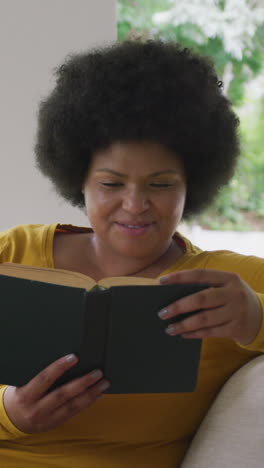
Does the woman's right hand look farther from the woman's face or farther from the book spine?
the woman's face

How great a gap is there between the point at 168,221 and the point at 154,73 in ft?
1.08

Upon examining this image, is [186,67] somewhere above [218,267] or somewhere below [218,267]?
above

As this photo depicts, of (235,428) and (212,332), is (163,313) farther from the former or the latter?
(235,428)

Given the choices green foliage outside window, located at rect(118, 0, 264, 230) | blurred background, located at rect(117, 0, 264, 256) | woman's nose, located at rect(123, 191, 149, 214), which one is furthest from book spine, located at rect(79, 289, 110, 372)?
green foliage outside window, located at rect(118, 0, 264, 230)

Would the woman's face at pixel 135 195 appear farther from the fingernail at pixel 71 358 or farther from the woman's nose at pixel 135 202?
the fingernail at pixel 71 358

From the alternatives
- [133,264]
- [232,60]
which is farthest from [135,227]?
[232,60]

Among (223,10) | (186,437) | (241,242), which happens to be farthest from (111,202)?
(241,242)

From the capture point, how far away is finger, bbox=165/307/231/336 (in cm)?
106

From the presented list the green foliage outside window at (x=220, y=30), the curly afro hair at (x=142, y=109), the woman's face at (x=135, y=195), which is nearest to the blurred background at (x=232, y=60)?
the green foliage outside window at (x=220, y=30)

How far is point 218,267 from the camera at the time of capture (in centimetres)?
139

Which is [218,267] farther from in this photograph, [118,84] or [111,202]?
[118,84]

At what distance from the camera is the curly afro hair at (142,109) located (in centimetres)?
134

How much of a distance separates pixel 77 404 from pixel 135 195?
441 millimetres

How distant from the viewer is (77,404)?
1.12 metres
